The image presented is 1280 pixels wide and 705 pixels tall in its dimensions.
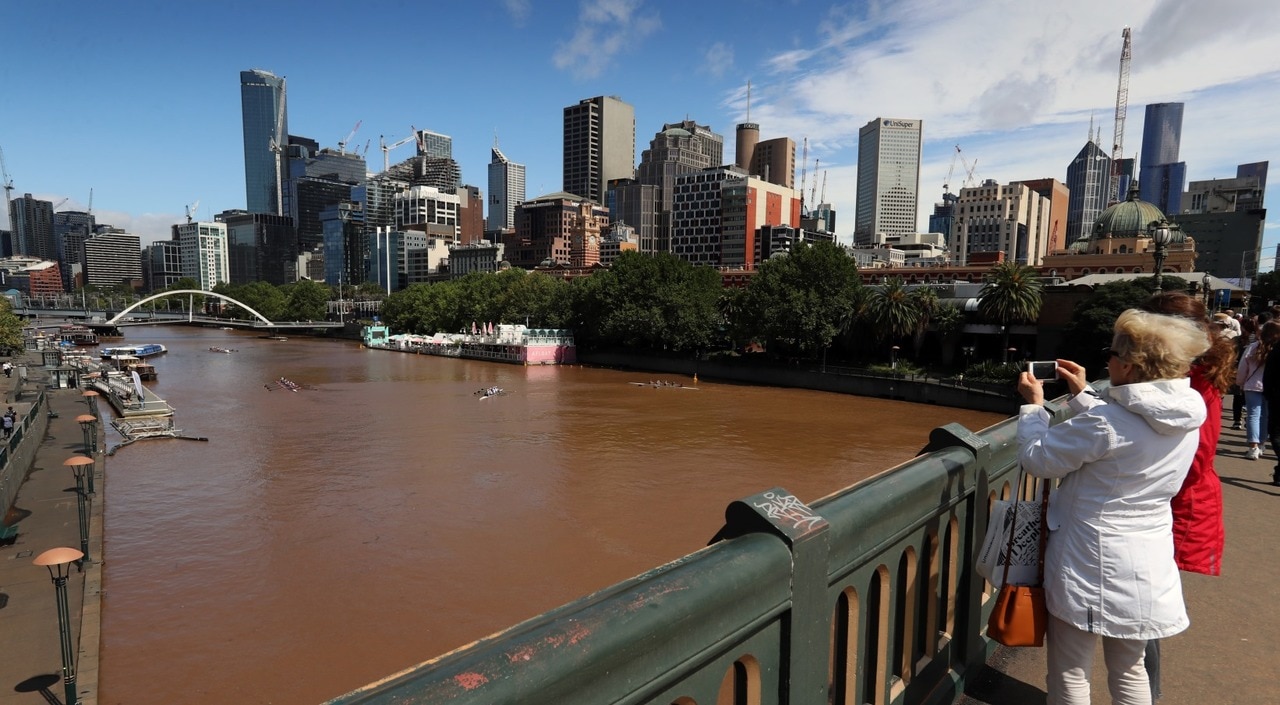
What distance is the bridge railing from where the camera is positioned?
4.42ft

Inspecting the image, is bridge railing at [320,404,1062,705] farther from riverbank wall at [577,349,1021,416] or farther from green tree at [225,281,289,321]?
green tree at [225,281,289,321]

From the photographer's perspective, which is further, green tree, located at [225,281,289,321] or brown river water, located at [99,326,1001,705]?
green tree, located at [225,281,289,321]

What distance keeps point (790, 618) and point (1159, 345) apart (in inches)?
73.9

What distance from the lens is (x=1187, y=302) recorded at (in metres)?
3.29

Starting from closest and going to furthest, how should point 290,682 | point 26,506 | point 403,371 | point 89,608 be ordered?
point 290,682 → point 89,608 → point 26,506 → point 403,371

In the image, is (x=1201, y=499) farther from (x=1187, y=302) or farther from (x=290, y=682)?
(x=290, y=682)

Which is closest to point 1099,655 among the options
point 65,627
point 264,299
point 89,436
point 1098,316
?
point 65,627

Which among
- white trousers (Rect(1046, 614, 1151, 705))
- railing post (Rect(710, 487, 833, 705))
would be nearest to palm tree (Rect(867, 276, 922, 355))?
white trousers (Rect(1046, 614, 1151, 705))

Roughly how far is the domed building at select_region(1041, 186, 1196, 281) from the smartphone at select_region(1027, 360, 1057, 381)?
71.1 m

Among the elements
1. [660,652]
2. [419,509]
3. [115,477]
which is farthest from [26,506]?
[660,652]

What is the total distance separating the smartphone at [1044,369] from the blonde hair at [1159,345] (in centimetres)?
64

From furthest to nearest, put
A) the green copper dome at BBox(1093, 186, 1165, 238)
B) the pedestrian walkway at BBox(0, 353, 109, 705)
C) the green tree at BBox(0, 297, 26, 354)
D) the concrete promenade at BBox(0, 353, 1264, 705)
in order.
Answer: the green copper dome at BBox(1093, 186, 1165, 238)
the green tree at BBox(0, 297, 26, 354)
the pedestrian walkway at BBox(0, 353, 109, 705)
the concrete promenade at BBox(0, 353, 1264, 705)

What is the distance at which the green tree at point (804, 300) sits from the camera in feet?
161

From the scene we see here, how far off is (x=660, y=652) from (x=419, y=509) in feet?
68.6
